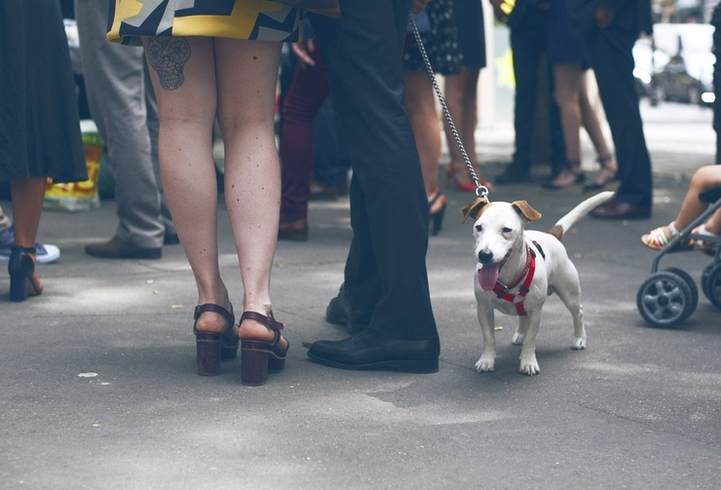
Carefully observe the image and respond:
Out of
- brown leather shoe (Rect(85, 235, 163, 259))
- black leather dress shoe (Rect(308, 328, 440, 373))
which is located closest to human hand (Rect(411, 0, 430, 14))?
black leather dress shoe (Rect(308, 328, 440, 373))

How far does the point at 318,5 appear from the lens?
3348 mm

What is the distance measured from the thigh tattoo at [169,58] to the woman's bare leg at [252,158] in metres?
0.10

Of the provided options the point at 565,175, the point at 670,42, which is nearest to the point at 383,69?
the point at 565,175

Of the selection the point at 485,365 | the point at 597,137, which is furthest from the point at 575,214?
the point at 597,137

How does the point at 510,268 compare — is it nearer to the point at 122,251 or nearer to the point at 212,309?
the point at 212,309

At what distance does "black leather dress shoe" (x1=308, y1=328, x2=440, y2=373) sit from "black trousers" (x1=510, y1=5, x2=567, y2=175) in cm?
501

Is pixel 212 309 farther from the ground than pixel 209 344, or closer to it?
farther from the ground

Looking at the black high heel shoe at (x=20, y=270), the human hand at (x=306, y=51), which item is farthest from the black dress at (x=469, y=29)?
the black high heel shoe at (x=20, y=270)

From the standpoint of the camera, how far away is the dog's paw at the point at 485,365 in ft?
12.5

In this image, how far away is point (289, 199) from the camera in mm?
6242

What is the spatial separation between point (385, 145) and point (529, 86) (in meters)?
5.49

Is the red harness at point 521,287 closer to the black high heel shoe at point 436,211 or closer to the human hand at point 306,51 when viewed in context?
the human hand at point 306,51

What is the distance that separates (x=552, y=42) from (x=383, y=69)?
4.63 meters

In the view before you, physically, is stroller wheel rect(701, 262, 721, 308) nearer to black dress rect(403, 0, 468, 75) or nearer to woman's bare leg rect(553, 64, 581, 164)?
black dress rect(403, 0, 468, 75)
